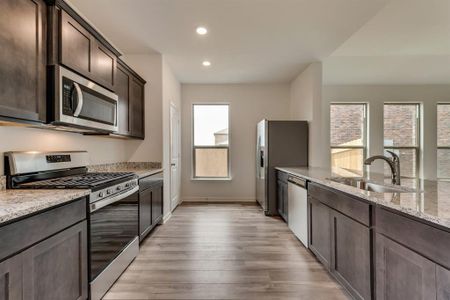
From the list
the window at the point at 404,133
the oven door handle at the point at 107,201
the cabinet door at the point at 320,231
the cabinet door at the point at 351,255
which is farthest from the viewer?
the window at the point at 404,133

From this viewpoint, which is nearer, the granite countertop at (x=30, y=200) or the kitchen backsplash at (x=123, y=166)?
the granite countertop at (x=30, y=200)

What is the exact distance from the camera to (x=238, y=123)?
5.75 meters

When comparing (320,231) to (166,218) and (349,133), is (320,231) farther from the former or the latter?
(349,133)

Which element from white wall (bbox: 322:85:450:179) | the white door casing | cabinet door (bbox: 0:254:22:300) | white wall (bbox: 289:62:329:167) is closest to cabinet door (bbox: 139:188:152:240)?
the white door casing

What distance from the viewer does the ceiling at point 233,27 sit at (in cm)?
260

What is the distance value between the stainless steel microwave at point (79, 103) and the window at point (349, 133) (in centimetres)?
488

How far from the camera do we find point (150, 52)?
12.7 ft

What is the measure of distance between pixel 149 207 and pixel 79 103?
1719mm

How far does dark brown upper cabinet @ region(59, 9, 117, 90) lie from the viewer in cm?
188

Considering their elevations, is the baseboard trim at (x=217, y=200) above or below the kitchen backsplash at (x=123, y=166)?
below

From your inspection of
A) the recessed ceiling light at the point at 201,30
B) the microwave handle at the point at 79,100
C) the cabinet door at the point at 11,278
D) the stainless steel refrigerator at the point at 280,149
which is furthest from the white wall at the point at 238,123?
the cabinet door at the point at 11,278

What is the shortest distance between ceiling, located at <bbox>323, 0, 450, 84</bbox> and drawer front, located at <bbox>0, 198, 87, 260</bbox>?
3454 mm

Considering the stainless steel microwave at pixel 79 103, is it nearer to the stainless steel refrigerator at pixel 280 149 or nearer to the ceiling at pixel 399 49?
the stainless steel refrigerator at pixel 280 149

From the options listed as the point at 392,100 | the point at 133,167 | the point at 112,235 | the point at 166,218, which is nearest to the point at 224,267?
the point at 112,235
